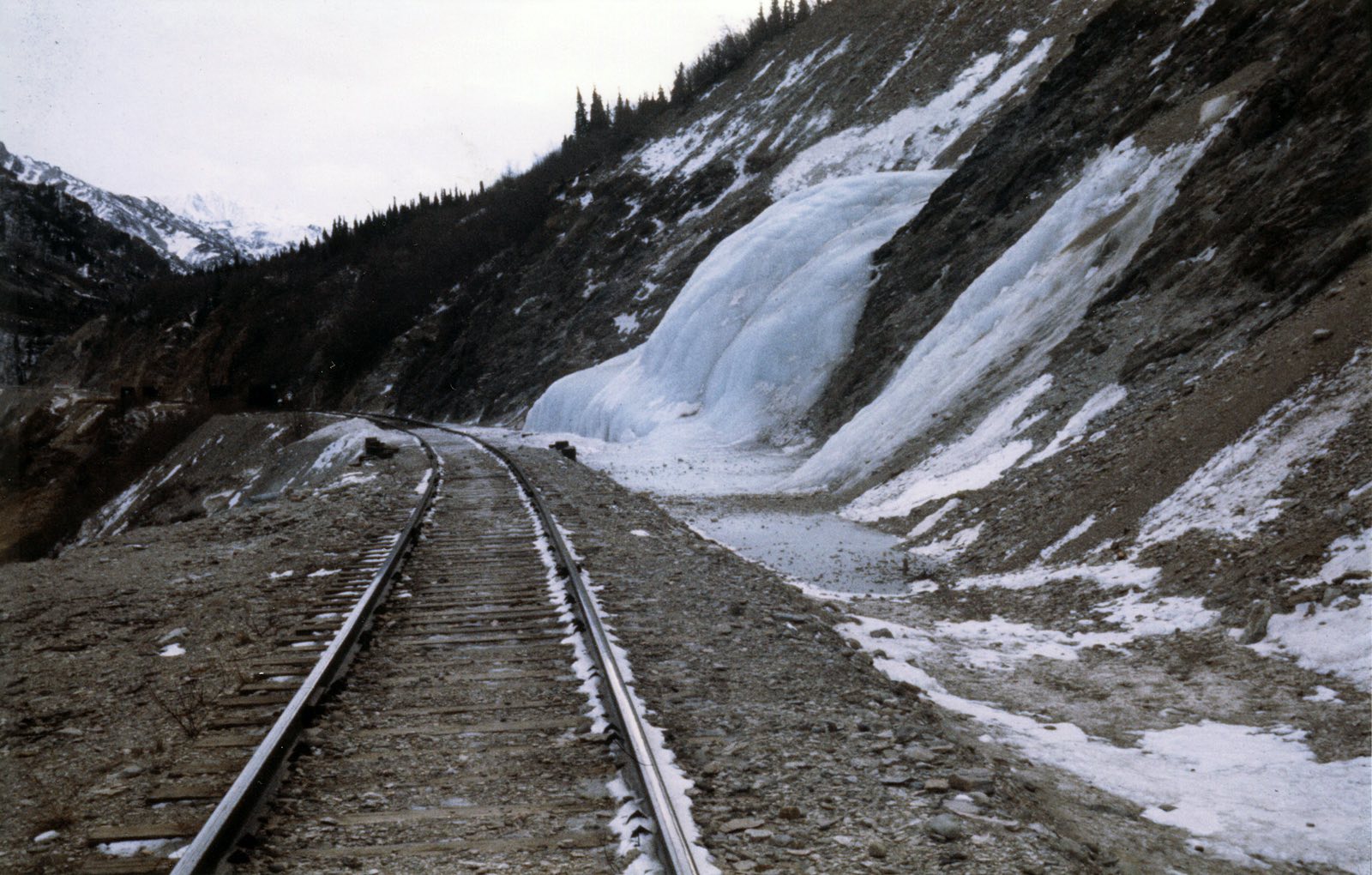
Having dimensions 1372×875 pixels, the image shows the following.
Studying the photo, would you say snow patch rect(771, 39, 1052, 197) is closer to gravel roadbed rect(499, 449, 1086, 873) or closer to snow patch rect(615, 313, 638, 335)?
snow patch rect(615, 313, 638, 335)

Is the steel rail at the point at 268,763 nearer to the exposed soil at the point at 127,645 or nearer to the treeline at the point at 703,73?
the exposed soil at the point at 127,645

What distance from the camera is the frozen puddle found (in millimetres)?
9781

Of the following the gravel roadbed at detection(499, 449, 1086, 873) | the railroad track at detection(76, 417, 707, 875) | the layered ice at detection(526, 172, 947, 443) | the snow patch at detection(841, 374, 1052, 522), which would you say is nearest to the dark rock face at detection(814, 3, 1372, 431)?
the layered ice at detection(526, 172, 947, 443)

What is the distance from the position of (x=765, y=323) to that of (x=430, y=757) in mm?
23325

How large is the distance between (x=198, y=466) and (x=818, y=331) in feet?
109

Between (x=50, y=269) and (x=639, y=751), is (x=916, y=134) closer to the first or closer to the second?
(x=639, y=751)

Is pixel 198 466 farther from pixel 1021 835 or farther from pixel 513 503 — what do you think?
pixel 1021 835

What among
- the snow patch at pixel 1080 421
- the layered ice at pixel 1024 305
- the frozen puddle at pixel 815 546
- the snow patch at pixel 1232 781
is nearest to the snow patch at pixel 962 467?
the snow patch at pixel 1080 421

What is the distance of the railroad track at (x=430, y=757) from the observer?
3.32m

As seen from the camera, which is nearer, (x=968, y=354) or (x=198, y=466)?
(x=968, y=354)

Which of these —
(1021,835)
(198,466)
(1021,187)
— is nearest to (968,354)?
(1021,187)

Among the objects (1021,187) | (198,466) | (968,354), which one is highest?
(1021,187)

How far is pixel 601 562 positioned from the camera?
8.88 m

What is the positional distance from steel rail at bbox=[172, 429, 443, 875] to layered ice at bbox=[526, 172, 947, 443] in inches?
730
